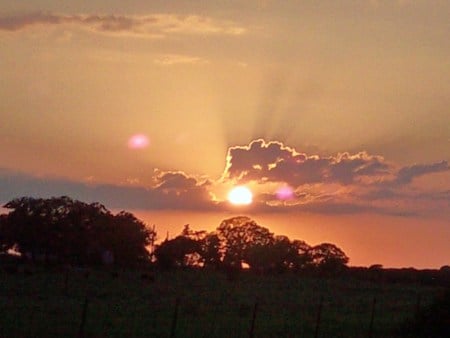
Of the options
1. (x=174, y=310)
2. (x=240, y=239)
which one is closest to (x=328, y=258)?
(x=240, y=239)

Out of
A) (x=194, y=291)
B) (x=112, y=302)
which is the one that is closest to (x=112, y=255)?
(x=194, y=291)

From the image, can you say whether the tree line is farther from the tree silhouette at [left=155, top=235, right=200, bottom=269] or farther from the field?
the field

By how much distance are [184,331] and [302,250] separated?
325 feet

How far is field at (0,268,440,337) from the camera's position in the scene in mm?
33312

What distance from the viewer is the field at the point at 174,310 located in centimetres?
3331

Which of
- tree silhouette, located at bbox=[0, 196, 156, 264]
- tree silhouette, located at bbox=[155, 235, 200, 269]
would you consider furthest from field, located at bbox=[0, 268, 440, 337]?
tree silhouette, located at bbox=[155, 235, 200, 269]

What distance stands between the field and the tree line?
3644 centimetres

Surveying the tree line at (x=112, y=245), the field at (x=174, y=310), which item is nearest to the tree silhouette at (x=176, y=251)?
the tree line at (x=112, y=245)

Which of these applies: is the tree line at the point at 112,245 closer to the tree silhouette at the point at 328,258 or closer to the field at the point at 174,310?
the tree silhouette at the point at 328,258

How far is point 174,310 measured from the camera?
3881 cm

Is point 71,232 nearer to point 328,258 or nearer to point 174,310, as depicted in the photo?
point 328,258

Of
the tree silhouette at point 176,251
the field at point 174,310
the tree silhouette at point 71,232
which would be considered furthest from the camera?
the tree silhouette at point 176,251

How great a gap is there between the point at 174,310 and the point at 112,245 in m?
68.8

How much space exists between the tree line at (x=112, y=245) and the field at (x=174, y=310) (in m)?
36.4
